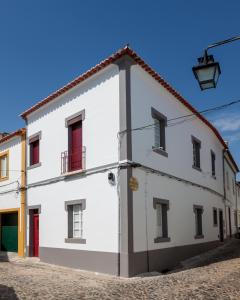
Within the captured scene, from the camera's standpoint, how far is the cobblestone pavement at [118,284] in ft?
30.1

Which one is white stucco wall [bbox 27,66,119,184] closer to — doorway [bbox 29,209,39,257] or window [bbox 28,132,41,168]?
window [bbox 28,132,41,168]

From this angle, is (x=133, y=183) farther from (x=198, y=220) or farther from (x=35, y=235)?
(x=198, y=220)

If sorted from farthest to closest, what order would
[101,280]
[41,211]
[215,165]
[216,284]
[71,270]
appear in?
1. [215,165]
2. [41,211]
3. [71,270]
4. [101,280]
5. [216,284]

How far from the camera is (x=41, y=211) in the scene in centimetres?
1598

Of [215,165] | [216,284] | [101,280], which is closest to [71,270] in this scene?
[101,280]

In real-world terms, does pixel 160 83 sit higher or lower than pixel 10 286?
higher

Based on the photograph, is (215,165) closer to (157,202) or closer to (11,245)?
(157,202)

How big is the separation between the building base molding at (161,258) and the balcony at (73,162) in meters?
3.74

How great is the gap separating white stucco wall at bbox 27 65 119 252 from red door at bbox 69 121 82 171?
0.85 ft

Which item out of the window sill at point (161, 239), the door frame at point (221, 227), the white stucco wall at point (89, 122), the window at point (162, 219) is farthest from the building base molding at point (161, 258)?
the door frame at point (221, 227)

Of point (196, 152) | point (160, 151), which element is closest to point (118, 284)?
point (160, 151)

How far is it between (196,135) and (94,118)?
23.6 feet

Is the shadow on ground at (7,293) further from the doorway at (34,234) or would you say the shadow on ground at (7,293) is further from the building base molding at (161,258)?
the doorway at (34,234)

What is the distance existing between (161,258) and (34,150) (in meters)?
7.90
